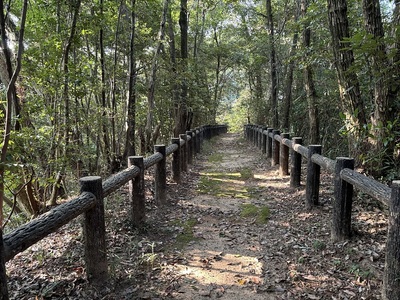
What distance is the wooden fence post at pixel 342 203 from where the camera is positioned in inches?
156

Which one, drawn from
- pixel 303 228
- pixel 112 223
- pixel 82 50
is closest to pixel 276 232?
pixel 303 228

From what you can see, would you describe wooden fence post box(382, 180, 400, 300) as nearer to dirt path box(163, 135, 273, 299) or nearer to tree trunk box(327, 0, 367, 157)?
dirt path box(163, 135, 273, 299)

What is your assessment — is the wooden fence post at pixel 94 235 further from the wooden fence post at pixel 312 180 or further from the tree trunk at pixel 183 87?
the tree trunk at pixel 183 87

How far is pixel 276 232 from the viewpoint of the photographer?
478 cm

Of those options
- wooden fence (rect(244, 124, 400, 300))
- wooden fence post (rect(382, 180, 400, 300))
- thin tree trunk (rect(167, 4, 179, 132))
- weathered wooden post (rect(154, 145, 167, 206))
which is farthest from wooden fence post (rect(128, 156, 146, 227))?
thin tree trunk (rect(167, 4, 179, 132))

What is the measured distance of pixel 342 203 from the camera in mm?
3971

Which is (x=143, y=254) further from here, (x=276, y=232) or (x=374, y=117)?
(x=374, y=117)

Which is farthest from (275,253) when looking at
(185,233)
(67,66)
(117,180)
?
(67,66)

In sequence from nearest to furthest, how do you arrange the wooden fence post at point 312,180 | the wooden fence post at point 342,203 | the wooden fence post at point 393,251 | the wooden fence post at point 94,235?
1. the wooden fence post at point 393,251
2. the wooden fence post at point 94,235
3. the wooden fence post at point 342,203
4. the wooden fence post at point 312,180

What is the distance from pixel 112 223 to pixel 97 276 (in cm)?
139

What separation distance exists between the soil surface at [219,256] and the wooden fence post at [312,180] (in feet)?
0.55

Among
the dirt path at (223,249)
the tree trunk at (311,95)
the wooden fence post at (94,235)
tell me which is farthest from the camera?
the tree trunk at (311,95)

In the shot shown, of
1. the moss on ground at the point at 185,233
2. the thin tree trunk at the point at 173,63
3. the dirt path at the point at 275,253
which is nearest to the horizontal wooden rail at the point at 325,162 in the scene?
the dirt path at the point at 275,253

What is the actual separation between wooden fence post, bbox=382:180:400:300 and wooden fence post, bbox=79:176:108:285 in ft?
8.97
